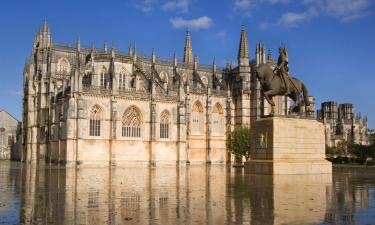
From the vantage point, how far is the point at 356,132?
421ft

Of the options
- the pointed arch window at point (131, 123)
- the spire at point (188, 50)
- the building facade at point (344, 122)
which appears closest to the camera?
the pointed arch window at point (131, 123)

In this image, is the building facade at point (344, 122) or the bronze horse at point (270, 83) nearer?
the bronze horse at point (270, 83)

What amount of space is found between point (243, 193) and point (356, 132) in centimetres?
12442

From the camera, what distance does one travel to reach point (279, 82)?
25594 millimetres

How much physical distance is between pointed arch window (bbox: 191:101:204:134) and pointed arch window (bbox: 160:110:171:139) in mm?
10434

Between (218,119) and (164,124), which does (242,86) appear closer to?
(218,119)

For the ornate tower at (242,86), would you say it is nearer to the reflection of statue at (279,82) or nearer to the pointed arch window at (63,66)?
the pointed arch window at (63,66)

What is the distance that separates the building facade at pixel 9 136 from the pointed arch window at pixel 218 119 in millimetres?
45832

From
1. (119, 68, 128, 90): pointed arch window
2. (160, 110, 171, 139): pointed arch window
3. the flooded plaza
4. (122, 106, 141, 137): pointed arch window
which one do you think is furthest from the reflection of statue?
(119, 68, 128, 90): pointed arch window

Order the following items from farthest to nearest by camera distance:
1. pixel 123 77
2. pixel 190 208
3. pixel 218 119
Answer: pixel 218 119 → pixel 123 77 → pixel 190 208

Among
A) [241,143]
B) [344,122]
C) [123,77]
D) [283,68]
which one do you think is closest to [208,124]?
[241,143]

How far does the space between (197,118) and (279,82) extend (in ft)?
140

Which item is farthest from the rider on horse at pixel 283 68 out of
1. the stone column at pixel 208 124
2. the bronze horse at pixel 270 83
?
the stone column at pixel 208 124

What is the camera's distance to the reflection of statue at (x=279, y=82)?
82.8 ft
